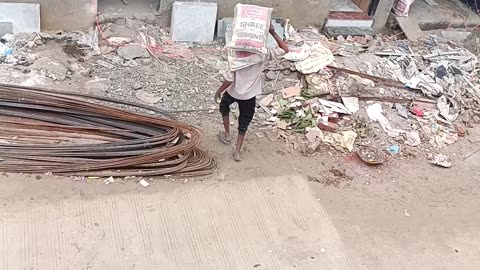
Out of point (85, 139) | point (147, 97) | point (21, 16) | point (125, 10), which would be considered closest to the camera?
point (85, 139)

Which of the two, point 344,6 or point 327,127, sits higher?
point 344,6

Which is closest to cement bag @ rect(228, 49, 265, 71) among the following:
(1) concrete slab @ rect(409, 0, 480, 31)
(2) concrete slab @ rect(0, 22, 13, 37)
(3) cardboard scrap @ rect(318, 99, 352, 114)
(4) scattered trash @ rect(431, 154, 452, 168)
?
(3) cardboard scrap @ rect(318, 99, 352, 114)

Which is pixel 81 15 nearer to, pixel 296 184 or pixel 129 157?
pixel 129 157

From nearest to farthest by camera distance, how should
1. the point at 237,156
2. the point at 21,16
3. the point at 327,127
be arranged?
1. the point at 237,156
2. the point at 327,127
3. the point at 21,16

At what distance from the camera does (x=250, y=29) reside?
509 centimetres

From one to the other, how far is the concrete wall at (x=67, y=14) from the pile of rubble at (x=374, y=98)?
2347 mm

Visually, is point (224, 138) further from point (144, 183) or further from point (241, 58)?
point (241, 58)

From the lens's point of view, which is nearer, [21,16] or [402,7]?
[21,16]

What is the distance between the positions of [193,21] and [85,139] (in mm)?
2633

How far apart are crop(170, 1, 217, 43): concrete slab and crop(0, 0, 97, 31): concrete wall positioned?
3.39 feet

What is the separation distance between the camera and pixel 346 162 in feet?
20.6

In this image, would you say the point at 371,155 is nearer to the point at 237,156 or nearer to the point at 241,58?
the point at 237,156

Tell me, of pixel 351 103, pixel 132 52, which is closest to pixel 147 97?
pixel 132 52

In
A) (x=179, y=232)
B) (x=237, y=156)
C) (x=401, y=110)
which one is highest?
(x=401, y=110)
